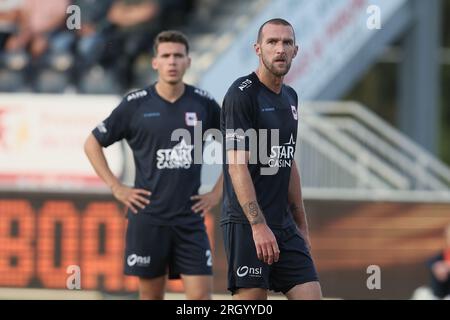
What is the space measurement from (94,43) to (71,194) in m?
4.36

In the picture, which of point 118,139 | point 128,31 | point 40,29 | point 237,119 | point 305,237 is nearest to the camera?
point 237,119

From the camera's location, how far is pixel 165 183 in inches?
375

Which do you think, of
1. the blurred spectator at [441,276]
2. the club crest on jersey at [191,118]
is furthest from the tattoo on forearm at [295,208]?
the blurred spectator at [441,276]

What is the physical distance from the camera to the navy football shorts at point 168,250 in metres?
9.58

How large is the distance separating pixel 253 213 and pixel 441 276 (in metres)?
6.72

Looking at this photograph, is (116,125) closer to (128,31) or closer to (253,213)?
(253,213)

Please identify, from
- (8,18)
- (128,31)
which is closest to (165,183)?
(128,31)

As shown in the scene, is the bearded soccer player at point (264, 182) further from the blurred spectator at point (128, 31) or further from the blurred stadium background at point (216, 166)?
the blurred spectator at point (128, 31)

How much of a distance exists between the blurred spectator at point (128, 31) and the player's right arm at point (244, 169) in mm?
10072

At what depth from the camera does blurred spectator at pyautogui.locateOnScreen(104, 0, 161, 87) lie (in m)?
17.6

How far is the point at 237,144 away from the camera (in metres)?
7.35
